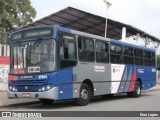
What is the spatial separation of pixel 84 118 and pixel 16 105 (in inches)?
198

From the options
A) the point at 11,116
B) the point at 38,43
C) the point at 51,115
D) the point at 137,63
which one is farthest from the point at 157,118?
the point at 137,63

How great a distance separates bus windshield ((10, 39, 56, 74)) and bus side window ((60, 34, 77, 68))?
0.45 metres

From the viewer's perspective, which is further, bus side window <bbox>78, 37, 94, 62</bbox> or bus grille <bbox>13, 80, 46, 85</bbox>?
bus side window <bbox>78, 37, 94, 62</bbox>

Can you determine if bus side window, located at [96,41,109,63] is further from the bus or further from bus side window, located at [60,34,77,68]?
bus side window, located at [60,34,77,68]

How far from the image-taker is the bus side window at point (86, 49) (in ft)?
53.5

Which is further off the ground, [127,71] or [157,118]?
[127,71]

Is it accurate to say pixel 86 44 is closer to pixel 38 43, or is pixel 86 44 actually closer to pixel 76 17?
pixel 38 43

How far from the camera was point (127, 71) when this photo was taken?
68.2 feet

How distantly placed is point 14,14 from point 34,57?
31.2m

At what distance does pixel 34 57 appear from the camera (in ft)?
49.2

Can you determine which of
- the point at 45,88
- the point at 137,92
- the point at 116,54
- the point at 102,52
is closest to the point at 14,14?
the point at 137,92

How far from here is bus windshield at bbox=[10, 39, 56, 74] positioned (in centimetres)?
1476

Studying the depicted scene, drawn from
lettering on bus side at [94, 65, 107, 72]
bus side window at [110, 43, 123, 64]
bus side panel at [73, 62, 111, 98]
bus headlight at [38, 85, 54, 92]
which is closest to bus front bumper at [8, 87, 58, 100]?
bus headlight at [38, 85, 54, 92]

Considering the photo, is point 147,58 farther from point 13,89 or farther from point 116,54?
point 13,89
